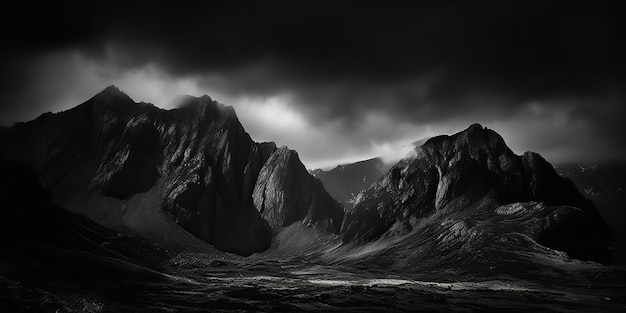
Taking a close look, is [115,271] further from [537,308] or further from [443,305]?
[537,308]

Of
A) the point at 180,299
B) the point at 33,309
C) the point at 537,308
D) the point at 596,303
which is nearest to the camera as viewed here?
the point at 33,309

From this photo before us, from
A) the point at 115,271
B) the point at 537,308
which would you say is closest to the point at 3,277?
the point at 115,271

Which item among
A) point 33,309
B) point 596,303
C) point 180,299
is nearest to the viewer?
point 33,309

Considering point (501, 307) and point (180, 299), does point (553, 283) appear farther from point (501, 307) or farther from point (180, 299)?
point (180, 299)

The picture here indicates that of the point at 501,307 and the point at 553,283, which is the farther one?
the point at 553,283

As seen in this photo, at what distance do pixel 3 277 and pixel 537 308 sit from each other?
12737cm

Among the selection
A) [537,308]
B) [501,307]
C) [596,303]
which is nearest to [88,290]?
[501,307]

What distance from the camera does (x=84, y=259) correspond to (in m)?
130

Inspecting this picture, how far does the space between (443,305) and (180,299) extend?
67535 millimetres

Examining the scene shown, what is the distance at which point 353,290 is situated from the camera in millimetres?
143875

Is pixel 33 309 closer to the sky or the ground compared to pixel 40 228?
closer to the ground

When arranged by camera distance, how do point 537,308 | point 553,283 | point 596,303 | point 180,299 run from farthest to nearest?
point 553,283 → point 596,303 → point 537,308 → point 180,299

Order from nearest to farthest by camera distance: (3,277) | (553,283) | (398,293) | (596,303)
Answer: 1. (3,277)
2. (596,303)
3. (398,293)
4. (553,283)

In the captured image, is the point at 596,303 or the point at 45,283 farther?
the point at 596,303
